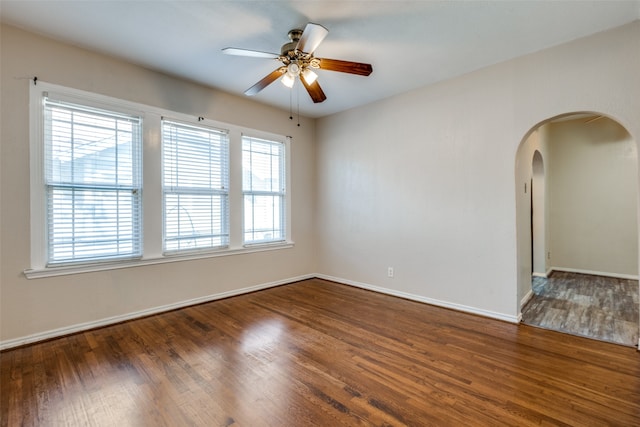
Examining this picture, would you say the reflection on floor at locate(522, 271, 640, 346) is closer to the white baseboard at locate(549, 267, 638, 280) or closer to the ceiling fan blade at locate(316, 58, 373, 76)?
the white baseboard at locate(549, 267, 638, 280)

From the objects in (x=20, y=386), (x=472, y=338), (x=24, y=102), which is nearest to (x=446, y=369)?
(x=472, y=338)

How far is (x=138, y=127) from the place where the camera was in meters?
Result: 3.21

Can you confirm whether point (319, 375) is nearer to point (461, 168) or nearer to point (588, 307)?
point (461, 168)

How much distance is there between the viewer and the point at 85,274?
288cm

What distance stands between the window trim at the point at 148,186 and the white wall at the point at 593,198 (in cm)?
508

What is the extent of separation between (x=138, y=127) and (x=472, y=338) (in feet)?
13.4

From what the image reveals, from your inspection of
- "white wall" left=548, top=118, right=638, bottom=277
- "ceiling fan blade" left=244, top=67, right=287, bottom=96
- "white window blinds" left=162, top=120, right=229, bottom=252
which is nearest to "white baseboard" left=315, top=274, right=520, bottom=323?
"white window blinds" left=162, top=120, right=229, bottom=252

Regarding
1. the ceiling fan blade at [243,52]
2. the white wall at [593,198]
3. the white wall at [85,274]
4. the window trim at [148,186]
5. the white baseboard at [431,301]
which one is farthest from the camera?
the white wall at [593,198]

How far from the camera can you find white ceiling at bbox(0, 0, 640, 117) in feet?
7.35

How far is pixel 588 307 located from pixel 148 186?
5.34 meters

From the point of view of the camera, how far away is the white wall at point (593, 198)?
4840mm

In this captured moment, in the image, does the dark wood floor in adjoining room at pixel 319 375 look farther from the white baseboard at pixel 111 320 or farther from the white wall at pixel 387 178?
the white wall at pixel 387 178

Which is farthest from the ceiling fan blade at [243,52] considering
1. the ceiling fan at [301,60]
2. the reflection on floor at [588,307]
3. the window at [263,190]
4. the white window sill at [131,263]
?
the reflection on floor at [588,307]

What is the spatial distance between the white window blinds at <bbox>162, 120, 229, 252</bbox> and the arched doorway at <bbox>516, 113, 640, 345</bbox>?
4315mm
